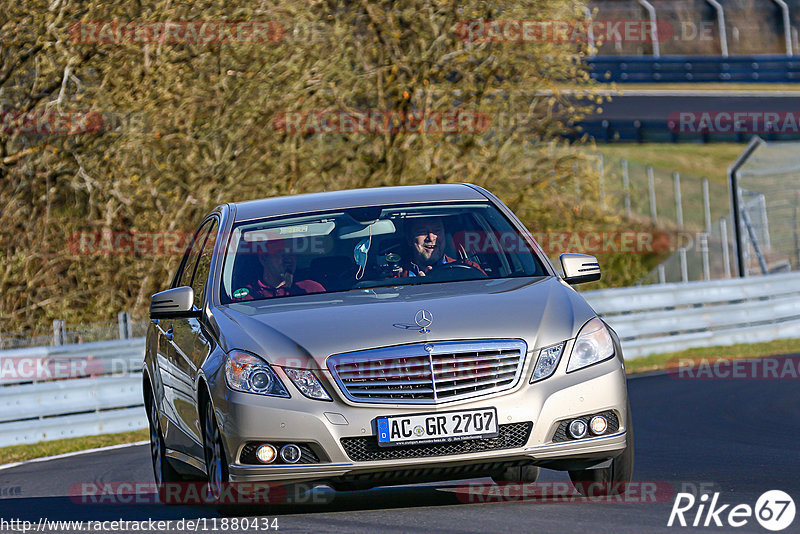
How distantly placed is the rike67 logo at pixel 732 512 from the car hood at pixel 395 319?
3.18 feet

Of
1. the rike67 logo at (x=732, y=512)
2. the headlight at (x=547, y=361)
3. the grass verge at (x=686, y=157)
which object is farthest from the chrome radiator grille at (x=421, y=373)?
the grass verge at (x=686, y=157)

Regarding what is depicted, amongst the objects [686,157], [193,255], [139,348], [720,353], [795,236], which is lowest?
[686,157]

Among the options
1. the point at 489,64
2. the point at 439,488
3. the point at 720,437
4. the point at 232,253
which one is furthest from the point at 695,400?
the point at 489,64

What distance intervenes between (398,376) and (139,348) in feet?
35.9

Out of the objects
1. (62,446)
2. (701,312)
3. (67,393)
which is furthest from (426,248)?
(701,312)

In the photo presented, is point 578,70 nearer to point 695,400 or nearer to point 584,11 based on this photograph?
point 584,11

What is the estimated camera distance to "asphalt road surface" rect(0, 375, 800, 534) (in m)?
6.73

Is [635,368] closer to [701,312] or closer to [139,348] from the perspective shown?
[701,312]

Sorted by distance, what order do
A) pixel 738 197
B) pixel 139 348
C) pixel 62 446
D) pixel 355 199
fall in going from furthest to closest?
pixel 738 197, pixel 139 348, pixel 62 446, pixel 355 199

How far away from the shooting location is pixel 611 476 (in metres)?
7.25

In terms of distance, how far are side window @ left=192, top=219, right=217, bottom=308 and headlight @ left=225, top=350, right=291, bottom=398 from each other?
1205 mm

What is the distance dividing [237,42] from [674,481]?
1431cm

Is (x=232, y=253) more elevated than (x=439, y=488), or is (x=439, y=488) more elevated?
(x=232, y=253)

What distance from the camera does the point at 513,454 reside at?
6.75 meters
